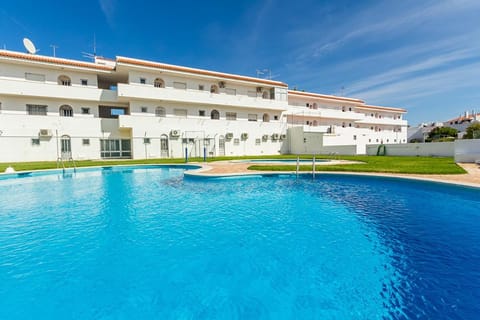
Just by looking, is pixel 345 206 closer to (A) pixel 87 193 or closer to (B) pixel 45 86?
(A) pixel 87 193

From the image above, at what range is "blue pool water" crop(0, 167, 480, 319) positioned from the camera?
7.77 ft

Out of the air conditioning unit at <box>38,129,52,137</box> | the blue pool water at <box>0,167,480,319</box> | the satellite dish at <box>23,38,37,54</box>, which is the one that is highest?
the satellite dish at <box>23,38,37,54</box>

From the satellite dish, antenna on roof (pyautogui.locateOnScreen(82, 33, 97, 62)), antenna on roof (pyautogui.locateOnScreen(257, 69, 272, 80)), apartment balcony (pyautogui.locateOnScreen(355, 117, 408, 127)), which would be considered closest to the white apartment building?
antenna on roof (pyautogui.locateOnScreen(82, 33, 97, 62))

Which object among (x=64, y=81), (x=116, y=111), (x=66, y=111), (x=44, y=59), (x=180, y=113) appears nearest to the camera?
(x=44, y=59)

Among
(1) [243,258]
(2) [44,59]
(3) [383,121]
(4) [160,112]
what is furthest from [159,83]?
(3) [383,121]

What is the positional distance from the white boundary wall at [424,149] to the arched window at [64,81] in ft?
107

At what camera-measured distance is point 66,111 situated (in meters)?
19.2

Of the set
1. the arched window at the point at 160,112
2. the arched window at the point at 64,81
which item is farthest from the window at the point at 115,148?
the arched window at the point at 64,81

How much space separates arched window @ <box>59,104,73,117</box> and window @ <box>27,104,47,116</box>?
1.16 meters

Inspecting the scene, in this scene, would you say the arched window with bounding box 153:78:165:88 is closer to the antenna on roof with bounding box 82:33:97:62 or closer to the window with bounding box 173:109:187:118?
the window with bounding box 173:109:187:118

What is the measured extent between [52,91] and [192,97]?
12.3m

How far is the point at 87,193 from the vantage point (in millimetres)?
7902

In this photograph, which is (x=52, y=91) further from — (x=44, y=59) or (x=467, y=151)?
(x=467, y=151)

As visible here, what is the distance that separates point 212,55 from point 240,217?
24.8 metres
